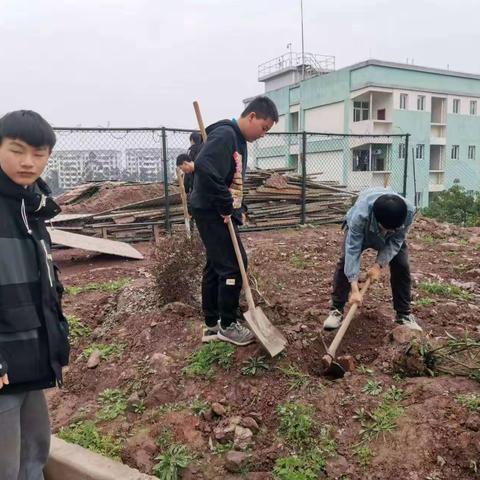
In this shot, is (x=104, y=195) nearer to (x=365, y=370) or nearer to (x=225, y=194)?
(x=225, y=194)

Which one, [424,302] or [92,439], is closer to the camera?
[92,439]

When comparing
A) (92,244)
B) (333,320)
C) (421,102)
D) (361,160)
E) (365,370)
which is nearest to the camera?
(365,370)

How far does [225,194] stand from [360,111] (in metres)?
28.6

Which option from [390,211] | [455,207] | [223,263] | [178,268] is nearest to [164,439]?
[223,263]

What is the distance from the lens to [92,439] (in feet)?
9.32

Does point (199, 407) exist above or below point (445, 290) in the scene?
below

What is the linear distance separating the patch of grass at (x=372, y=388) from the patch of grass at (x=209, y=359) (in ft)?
2.97

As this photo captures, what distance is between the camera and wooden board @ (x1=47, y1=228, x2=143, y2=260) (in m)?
7.22

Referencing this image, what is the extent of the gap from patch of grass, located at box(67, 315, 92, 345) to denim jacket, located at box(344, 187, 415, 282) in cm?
249

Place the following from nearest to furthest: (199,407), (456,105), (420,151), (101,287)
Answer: (199,407)
(101,287)
(420,151)
(456,105)

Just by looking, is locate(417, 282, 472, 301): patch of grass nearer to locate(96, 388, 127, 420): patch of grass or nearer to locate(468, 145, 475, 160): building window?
locate(96, 388, 127, 420): patch of grass

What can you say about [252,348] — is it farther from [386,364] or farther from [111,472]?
[111,472]

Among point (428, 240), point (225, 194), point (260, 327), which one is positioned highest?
point (225, 194)

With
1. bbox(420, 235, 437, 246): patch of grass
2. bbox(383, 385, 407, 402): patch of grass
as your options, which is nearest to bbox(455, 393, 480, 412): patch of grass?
bbox(383, 385, 407, 402): patch of grass
